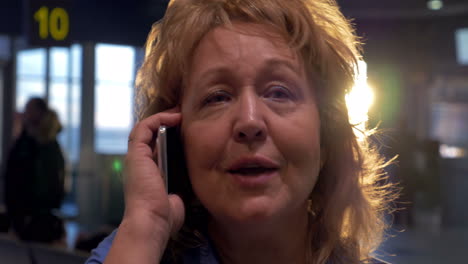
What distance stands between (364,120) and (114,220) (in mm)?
7996

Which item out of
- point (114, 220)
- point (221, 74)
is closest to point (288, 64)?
point (221, 74)

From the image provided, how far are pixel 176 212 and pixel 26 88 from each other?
1227cm

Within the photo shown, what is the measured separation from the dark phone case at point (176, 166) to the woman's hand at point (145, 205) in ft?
0.10

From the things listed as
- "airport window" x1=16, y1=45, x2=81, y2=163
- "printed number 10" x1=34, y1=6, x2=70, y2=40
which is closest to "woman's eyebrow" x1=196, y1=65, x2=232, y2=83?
"printed number 10" x1=34, y1=6, x2=70, y2=40

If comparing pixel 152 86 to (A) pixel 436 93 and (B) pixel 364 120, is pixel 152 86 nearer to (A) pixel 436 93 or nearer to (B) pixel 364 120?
(B) pixel 364 120

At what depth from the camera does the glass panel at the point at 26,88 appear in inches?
450

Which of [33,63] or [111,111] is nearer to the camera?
[111,111]

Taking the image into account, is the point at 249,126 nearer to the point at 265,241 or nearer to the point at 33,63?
the point at 265,241

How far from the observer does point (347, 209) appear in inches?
52.5

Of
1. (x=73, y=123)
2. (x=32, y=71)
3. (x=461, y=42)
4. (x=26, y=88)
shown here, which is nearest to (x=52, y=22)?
(x=461, y=42)

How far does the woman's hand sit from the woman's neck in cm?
12

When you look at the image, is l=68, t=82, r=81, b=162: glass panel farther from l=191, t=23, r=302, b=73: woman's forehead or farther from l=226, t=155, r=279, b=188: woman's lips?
l=226, t=155, r=279, b=188: woman's lips

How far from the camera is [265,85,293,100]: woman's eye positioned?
3.75 feet

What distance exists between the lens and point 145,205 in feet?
3.75
